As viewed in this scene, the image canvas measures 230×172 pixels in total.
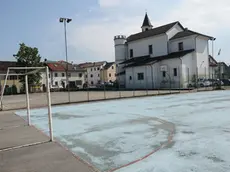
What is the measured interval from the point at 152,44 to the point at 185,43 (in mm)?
6202

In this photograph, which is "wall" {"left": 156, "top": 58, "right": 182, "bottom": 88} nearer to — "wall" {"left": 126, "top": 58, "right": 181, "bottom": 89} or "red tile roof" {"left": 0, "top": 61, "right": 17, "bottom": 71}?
"wall" {"left": 126, "top": 58, "right": 181, "bottom": 89}

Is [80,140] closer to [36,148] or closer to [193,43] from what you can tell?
[36,148]

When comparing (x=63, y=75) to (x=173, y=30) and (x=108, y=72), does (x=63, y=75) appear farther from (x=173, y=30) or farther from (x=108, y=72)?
(x=173, y=30)

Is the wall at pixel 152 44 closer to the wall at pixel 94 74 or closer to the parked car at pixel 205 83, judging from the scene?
the parked car at pixel 205 83

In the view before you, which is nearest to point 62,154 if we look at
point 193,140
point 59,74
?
point 193,140

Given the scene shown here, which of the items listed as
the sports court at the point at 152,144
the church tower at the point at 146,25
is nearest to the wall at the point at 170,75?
the church tower at the point at 146,25

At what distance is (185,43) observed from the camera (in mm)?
33062

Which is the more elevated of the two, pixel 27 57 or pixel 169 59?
pixel 27 57

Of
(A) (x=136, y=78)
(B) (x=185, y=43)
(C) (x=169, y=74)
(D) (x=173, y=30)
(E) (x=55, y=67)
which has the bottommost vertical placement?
(A) (x=136, y=78)

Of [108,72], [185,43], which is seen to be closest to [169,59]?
[185,43]

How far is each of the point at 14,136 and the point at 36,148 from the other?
1760 mm

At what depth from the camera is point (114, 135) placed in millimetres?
6027

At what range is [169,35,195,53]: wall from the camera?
105 ft

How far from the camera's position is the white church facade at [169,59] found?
31.0 meters
